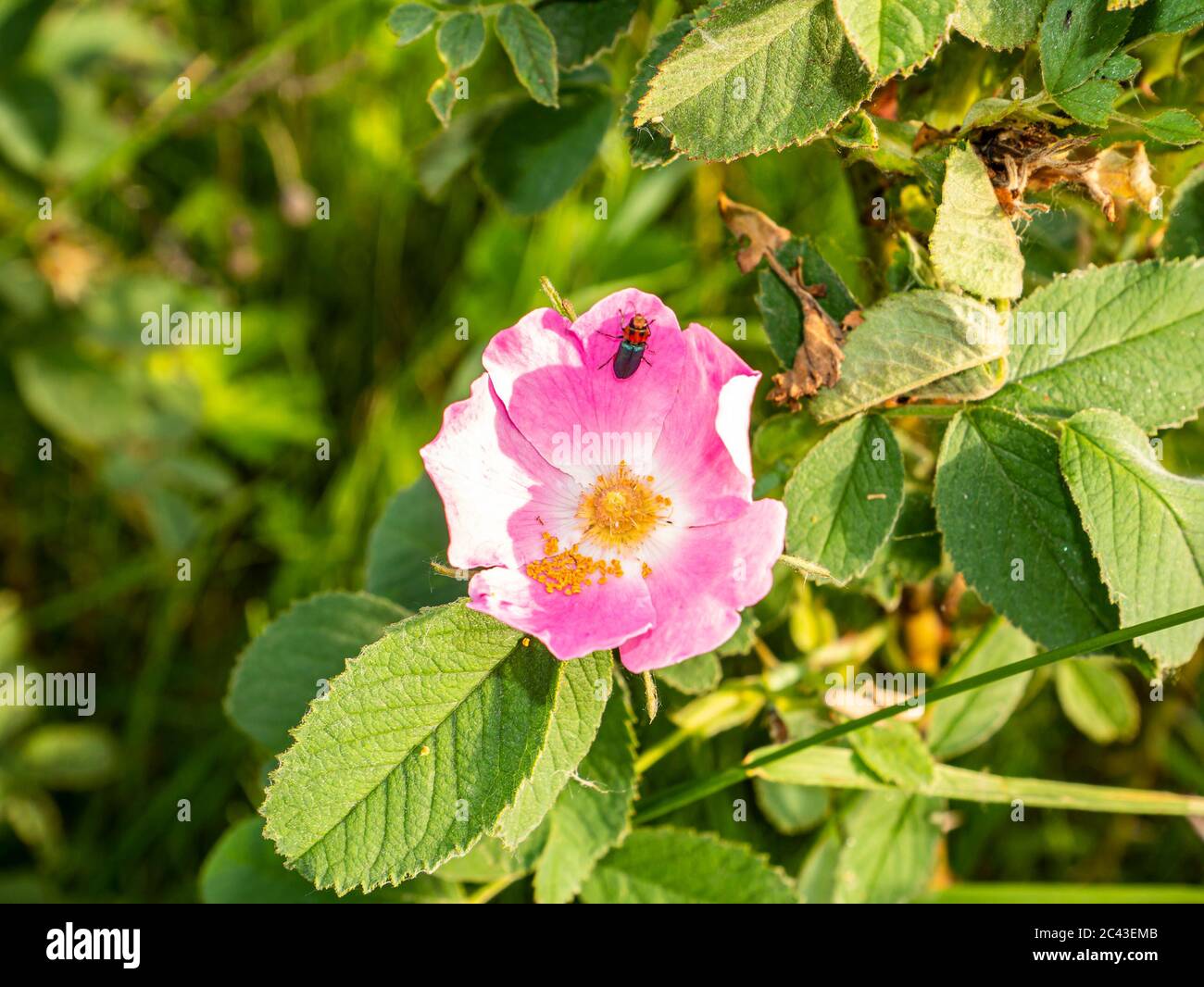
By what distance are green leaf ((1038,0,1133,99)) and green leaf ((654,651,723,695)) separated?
2.62 feet

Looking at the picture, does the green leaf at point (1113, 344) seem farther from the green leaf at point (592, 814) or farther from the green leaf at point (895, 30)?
the green leaf at point (592, 814)

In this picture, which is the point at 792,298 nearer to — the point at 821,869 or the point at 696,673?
the point at 696,673

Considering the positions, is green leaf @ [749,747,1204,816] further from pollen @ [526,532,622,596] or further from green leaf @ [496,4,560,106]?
green leaf @ [496,4,560,106]

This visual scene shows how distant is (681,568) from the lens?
128 cm

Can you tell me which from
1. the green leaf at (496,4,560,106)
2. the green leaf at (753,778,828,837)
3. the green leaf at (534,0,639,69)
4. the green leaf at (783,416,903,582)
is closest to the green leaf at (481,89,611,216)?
the green leaf at (534,0,639,69)

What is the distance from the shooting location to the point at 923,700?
54.3 inches

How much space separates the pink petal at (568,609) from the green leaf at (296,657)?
0.40 meters

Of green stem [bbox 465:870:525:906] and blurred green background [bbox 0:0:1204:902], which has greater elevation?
blurred green background [bbox 0:0:1204:902]

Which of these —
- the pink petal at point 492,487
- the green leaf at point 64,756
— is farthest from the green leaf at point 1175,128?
the green leaf at point 64,756

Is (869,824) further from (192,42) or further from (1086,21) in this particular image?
(192,42)

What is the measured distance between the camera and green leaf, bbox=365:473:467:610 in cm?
170

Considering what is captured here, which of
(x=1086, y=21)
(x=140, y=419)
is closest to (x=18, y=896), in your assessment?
(x=140, y=419)

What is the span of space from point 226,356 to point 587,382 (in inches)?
82.3

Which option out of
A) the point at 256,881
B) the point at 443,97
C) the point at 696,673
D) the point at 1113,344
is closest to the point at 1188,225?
the point at 1113,344
